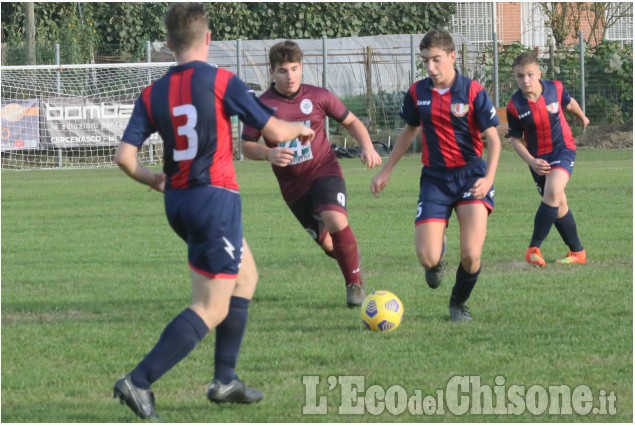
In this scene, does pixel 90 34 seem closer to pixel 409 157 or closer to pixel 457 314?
pixel 409 157

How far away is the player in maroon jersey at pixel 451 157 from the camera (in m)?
7.11

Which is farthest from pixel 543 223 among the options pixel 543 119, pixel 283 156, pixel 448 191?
pixel 283 156

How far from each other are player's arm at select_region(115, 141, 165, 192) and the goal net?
18268 mm

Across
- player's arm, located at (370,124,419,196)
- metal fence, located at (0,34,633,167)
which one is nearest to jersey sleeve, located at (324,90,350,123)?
player's arm, located at (370,124,419,196)

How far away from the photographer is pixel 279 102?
26.5ft

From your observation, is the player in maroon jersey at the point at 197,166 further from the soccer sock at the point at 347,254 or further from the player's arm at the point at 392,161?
the soccer sock at the point at 347,254

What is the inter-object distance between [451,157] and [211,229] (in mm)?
2653

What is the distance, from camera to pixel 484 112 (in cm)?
713

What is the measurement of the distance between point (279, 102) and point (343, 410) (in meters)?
3.46

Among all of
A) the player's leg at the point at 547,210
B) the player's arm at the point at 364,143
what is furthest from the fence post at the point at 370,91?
the player's arm at the point at 364,143

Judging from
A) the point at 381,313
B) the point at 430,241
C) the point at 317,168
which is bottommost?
the point at 381,313

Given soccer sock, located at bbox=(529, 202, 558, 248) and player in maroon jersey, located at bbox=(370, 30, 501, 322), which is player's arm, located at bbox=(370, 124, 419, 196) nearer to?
player in maroon jersey, located at bbox=(370, 30, 501, 322)

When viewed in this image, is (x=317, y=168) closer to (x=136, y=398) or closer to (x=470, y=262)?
(x=470, y=262)

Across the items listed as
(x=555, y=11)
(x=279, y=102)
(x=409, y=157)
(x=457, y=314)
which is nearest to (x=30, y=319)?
(x=279, y=102)
